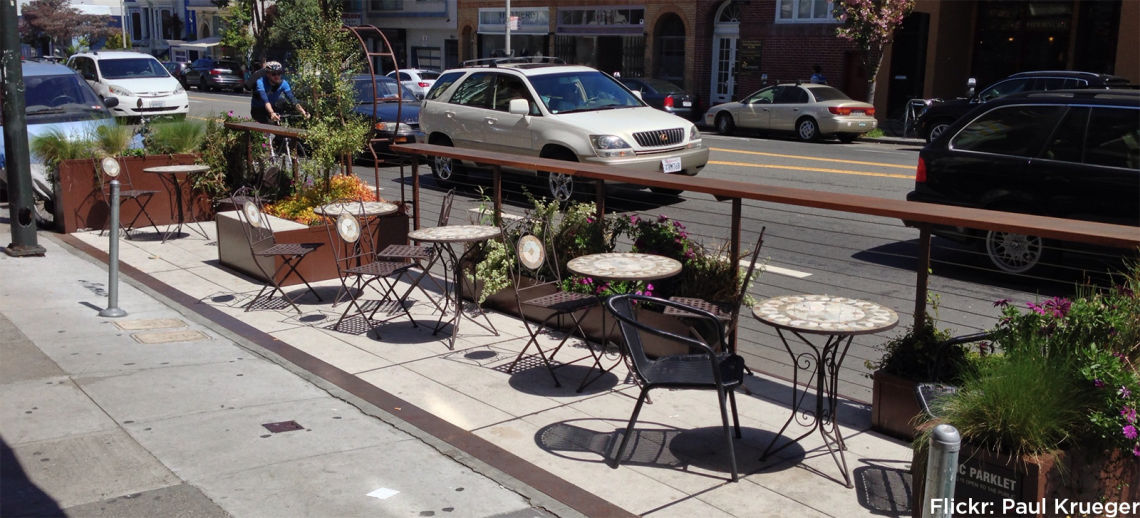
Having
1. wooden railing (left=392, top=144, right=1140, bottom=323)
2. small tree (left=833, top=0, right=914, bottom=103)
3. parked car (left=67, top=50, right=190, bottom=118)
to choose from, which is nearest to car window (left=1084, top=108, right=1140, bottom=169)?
wooden railing (left=392, top=144, right=1140, bottom=323)

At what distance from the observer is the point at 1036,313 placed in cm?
466

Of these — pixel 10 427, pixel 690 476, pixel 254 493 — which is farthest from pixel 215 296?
pixel 690 476

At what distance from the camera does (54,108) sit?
13852 mm

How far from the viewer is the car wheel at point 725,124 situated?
26641 millimetres

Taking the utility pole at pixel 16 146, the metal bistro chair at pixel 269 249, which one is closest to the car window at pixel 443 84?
the metal bistro chair at pixel 269 249

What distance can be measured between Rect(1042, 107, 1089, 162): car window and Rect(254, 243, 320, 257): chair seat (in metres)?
6.62

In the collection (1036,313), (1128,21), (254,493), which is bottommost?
(254,493)

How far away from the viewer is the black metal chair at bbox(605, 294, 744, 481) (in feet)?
16.2

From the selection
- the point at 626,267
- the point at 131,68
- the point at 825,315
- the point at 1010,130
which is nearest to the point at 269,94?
the point at 626,267

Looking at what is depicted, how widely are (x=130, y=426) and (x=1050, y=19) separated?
1062 inches

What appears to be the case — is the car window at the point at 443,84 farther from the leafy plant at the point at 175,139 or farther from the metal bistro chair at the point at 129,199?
the metal bistro chair at the point at 129,199

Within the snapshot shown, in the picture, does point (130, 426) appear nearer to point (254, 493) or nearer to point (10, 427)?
point (10, 427)

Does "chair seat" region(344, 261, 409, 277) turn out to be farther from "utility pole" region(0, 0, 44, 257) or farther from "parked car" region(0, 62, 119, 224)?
"parked car" region(0, 62, 119, 224)

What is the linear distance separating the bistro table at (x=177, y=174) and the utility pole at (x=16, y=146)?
122cm
